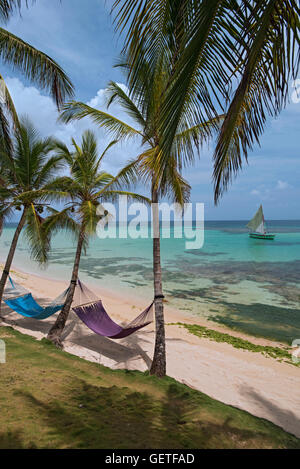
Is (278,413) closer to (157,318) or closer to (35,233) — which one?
(157,318)

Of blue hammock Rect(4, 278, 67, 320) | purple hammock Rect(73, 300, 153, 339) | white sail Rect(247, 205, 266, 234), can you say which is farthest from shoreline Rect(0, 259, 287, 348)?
white sail Rect(247, 205, 266, 234)

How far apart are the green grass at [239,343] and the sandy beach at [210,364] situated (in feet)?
0.69

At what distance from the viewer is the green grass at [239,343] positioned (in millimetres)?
5622

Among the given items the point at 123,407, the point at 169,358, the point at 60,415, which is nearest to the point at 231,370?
the point at 169,358

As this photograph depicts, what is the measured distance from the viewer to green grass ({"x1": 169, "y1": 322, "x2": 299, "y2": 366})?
18.4 ft

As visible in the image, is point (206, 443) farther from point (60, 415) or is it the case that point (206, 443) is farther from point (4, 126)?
point (4, 126)

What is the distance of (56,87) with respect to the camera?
459cm

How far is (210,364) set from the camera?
484cm

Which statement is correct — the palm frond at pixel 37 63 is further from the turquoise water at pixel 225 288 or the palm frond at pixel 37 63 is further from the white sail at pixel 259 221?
the white sail at pixel 259 221

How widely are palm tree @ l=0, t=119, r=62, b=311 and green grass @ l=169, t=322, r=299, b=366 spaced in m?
4.30

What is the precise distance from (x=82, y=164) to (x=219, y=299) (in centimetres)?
760

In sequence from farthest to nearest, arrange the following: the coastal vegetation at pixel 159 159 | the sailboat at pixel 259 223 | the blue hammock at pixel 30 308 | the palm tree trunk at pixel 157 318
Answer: the sailboat at pixel 259 223
the blue hammock at pixel 30 308
the palm tree trunk at pixel 157 318
the coastal vegetation at pixel 159 159
